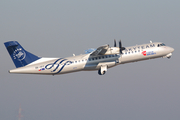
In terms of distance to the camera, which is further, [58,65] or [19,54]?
[58,65]

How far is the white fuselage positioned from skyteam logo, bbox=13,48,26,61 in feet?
4.53

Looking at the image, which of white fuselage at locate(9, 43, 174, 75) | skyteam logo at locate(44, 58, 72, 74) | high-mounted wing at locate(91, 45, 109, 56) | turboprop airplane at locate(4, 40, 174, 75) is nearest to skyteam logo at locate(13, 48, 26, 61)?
turboprop airplane at locate(4, 40, 174, 75)

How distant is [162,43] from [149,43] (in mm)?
2047

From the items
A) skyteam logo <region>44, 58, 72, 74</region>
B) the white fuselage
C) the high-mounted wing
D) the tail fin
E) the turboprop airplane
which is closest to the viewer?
the high-mounted wing

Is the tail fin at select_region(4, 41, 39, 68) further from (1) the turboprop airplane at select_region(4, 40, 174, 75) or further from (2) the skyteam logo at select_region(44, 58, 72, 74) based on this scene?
(2) the skyteam logo at select_region(44, 58, 72, 74)

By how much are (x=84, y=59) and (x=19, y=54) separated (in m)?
8.84

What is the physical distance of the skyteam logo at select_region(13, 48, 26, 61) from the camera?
36.9 meters

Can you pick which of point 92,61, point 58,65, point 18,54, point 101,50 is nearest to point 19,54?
point 18,54

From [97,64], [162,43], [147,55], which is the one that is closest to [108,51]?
[97,64]

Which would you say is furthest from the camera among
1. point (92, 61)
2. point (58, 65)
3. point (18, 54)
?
point (92, 61)

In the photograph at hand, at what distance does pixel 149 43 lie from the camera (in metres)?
42.1

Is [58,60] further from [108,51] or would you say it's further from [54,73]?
[108,51]

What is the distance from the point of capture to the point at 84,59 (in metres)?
38.6

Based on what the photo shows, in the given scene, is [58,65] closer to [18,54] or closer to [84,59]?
[84,59]
